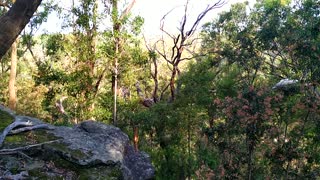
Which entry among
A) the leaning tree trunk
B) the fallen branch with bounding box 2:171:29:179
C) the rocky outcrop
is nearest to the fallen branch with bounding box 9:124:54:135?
the rocky outcrop

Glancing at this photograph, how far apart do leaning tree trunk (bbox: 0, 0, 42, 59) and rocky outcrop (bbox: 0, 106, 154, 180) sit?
7.06 feet

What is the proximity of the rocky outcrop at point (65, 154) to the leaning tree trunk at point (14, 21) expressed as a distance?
2.15m

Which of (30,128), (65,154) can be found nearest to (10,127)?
(30,128)

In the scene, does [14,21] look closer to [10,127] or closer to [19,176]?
[19,176]

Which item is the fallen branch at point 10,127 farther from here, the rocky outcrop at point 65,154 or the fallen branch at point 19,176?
the fallen branch at point 19,176

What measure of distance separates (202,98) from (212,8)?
4162mm

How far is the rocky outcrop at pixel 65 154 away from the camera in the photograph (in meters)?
4.87

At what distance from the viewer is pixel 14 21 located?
9.55 ft

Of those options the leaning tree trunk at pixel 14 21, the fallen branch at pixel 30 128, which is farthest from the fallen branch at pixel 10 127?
the leaning tree trunk at pixel 14 21

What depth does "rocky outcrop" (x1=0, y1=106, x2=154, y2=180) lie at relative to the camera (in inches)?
192

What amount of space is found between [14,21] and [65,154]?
2.85m

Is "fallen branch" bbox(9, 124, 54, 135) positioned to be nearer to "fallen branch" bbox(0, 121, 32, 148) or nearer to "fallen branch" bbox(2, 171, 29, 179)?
"fallen branch" bbox(0, 121, 32, 148)

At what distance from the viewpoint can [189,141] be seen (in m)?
12.2

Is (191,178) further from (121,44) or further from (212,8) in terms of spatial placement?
(212,8)
